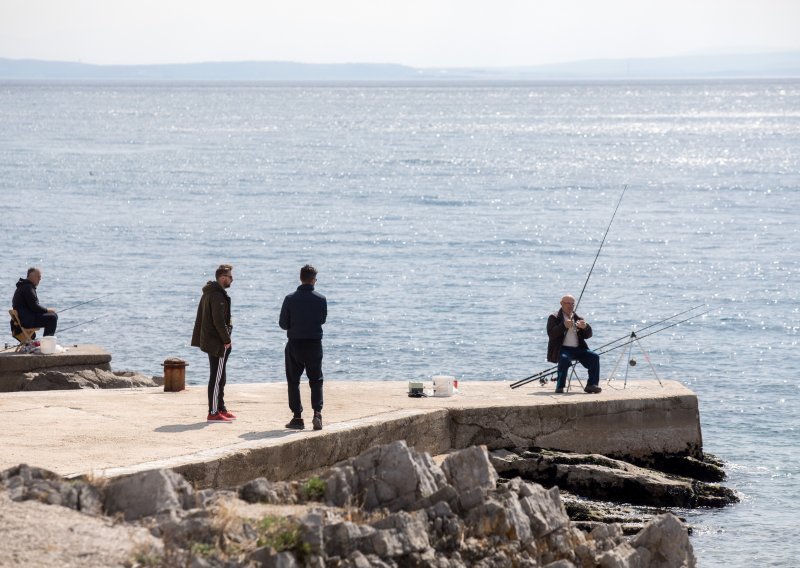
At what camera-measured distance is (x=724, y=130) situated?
129m

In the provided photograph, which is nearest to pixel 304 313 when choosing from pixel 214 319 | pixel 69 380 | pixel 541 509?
pixel 214 319

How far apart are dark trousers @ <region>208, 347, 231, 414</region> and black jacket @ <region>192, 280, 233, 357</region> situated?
62mm

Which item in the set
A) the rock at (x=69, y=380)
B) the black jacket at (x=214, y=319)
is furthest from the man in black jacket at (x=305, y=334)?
the rock at (x=69, y=380)

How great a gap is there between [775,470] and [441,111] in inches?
6015

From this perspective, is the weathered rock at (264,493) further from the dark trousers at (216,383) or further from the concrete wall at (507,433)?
the dark trousers at (216,383)

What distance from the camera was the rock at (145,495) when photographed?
9078 millimetres

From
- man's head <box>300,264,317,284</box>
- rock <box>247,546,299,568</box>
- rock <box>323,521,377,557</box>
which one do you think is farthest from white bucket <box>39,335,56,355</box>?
rock <box>247,546,299,568</box>

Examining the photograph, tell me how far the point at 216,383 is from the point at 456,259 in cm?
2904

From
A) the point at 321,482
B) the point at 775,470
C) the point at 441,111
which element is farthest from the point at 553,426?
the point at 441,111

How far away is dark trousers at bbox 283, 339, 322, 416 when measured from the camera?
12.4 meters

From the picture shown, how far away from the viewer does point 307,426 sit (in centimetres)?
1288

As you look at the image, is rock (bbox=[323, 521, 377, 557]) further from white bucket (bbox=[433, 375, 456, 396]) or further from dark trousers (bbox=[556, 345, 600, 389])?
dark trousers (bbox=[556, 345, 600, 389])

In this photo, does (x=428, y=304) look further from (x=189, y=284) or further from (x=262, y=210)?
(x=262, y=210)

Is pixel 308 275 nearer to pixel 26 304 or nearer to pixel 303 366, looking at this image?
pixel 303 366
